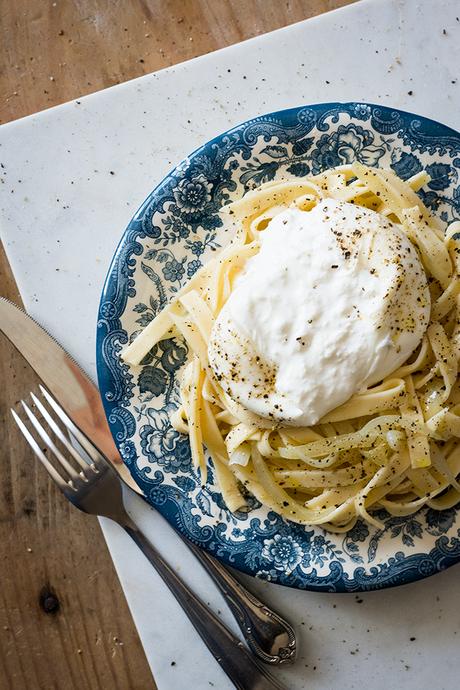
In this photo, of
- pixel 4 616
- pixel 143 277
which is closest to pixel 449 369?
pixel 143 277

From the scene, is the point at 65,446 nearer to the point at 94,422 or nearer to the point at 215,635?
the point at 94,422

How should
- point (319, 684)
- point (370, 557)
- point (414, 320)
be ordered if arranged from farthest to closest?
1. point (319, 684)
2. point (370, 557)
3. point (414, 320)

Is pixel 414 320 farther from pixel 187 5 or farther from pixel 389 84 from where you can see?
pixel 187 5

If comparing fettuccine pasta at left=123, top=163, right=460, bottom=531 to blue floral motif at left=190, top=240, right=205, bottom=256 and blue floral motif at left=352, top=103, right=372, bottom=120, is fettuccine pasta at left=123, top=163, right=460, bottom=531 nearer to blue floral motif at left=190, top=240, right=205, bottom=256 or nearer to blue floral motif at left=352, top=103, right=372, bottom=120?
blue floral motif at left=190, top=240, right=205, bottom=256

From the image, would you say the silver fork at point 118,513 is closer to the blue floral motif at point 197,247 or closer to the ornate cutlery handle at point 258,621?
the ornate cutlery handle at point 258,621

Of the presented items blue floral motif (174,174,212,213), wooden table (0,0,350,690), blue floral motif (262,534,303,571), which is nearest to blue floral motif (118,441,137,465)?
blue floral motif (262,534,303,571)

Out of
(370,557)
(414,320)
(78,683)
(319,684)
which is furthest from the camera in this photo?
(78,683)
